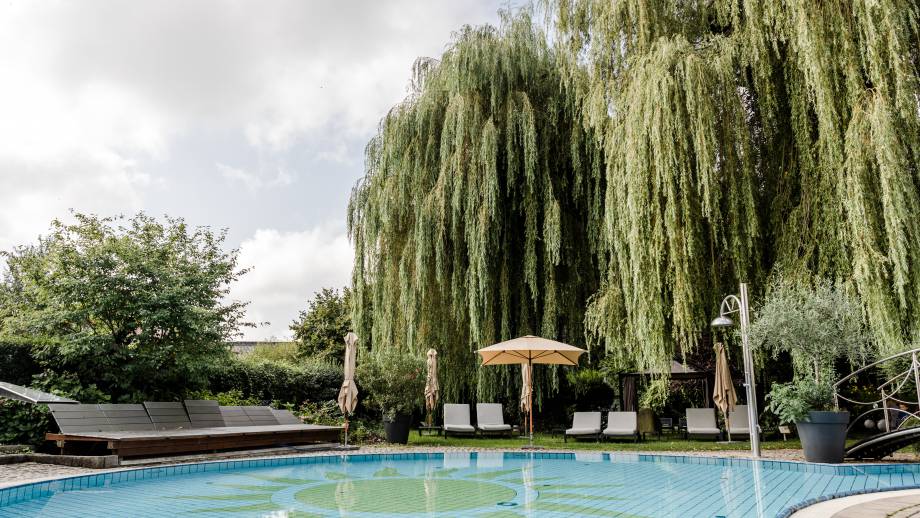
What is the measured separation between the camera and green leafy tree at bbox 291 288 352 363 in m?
20.1

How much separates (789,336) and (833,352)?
0.61 metres

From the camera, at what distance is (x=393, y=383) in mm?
10461

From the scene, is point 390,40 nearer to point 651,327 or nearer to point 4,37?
point 4,37

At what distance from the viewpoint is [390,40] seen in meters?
11.0

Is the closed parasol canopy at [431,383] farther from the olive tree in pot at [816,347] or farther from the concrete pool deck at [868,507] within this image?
the concrete pool deck at [868,507]

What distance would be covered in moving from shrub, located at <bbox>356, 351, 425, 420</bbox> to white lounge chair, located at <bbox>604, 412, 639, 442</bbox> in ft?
11.9

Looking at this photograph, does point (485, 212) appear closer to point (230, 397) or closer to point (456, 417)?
point (456, 417)

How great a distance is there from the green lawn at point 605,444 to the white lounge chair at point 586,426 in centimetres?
18

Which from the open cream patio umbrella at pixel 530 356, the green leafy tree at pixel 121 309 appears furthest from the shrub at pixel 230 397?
the open cream patio umbrella at pixel 530 356

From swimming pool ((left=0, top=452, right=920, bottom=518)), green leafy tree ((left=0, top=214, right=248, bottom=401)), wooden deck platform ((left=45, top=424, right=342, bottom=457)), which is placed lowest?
swimming pool ((left=0, top=452, right=920, bottom=518))

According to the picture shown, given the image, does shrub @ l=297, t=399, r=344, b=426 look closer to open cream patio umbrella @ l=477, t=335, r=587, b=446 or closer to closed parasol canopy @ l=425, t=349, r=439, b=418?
closed parasol canopy @ l=425, t=349, r=439, b=418

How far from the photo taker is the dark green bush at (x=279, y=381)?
40.4ft

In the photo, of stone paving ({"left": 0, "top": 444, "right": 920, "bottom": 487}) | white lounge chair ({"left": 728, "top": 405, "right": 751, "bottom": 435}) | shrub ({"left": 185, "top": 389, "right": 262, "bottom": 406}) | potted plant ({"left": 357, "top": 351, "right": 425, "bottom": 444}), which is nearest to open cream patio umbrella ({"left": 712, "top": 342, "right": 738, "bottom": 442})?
white lounge chair ({"left": 728, "top": 405, "right": 751, "bottom": 435})

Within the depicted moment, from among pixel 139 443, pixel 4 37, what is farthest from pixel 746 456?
pixel 4 37
